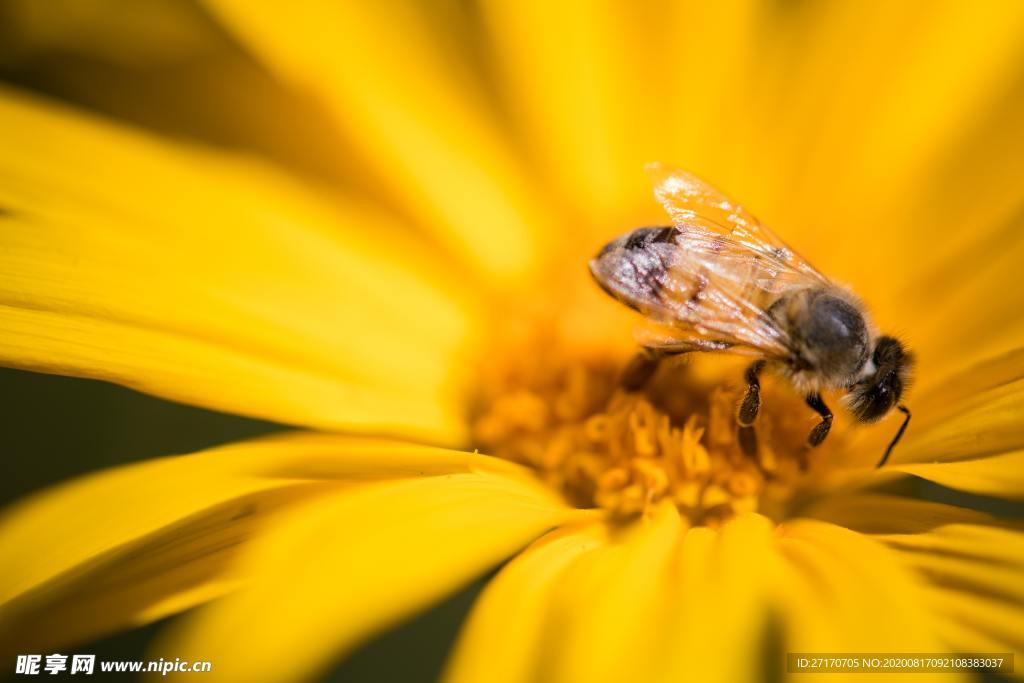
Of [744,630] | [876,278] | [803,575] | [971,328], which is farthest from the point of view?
[876,278]

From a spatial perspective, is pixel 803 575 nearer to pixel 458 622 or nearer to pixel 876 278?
pixel 458 622

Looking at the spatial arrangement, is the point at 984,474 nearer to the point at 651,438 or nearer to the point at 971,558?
the point at 971,558

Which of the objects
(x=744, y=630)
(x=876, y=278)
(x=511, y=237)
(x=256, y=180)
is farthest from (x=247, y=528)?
(x=876, y=278)

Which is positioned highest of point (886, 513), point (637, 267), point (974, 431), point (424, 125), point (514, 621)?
point (424, 125)

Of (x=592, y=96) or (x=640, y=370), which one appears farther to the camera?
(x=592, y=96)

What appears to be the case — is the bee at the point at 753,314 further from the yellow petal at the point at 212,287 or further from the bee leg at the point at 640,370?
the yellow petal at the point at 212,287

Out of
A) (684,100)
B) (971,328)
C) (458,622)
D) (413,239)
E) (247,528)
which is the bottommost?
(458,622)

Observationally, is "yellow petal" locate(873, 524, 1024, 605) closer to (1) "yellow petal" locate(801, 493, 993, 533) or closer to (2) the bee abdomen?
(1) "yellow petal" locate(801, 493, 993, 533)

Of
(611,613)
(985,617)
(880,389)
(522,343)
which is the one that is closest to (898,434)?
(880,389)
